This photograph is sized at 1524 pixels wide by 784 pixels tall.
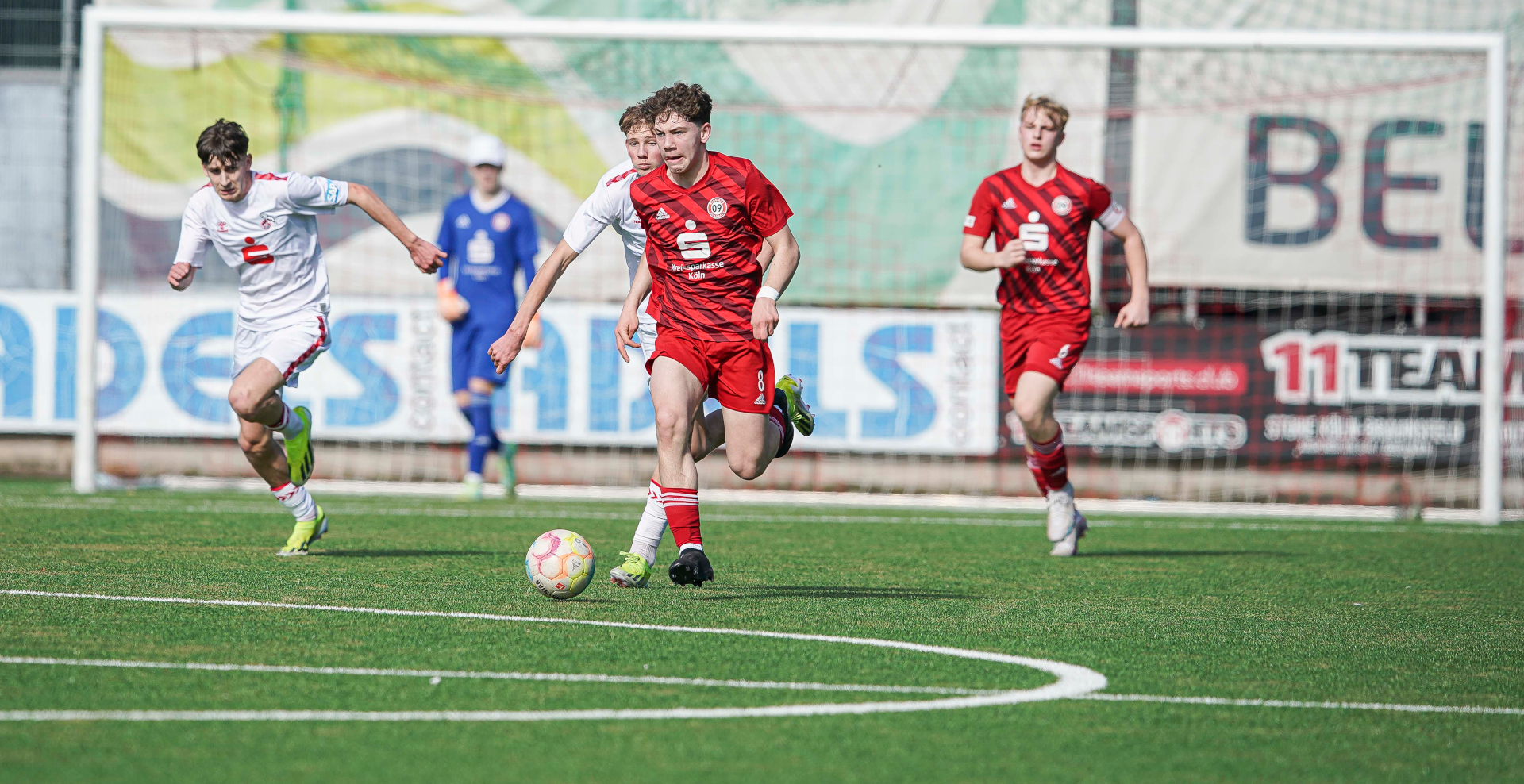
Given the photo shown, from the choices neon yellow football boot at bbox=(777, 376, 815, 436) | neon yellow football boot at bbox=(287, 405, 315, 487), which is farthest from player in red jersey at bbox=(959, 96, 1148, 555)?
neon yellow football boot at bbox=(287, 405, 315, 487)

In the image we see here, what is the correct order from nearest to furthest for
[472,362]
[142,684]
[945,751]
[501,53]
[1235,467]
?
[945,751] → [142,684] → [472,362] → [1235,467] → [501,53]

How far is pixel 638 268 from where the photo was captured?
645cm

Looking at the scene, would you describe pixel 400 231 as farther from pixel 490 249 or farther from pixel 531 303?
pixel 490 249

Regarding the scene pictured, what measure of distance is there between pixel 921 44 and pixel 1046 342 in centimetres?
393

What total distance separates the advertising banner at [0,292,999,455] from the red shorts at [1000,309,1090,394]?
455 centimetres

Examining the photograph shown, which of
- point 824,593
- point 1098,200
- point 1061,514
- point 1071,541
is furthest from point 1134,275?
point 824,593

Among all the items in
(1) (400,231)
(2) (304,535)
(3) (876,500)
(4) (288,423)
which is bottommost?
(3) (876,500)

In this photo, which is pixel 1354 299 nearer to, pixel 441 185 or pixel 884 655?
pixel 441 185

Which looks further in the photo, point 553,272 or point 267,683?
point 553,272

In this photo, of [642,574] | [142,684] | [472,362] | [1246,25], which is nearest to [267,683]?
[142,684]

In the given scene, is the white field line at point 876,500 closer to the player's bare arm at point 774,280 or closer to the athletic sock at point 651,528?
the athletic sock at point 651,528

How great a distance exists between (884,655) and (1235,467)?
875 centimetres

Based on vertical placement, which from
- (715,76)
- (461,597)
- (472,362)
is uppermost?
(715,76)

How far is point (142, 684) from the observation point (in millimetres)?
4066
